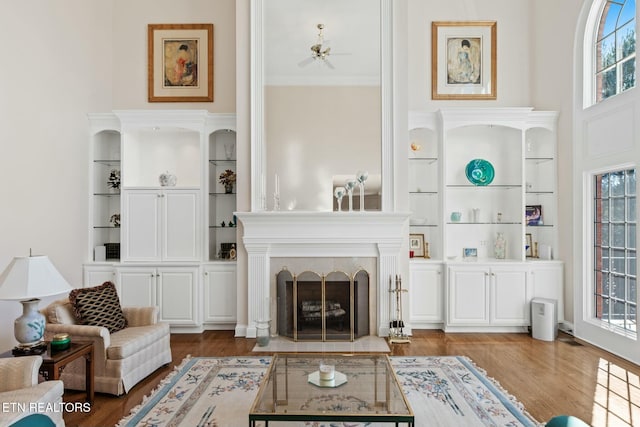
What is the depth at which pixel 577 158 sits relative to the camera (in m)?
4.63

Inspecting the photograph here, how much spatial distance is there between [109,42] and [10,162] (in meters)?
2.60

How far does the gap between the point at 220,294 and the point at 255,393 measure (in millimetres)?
2003

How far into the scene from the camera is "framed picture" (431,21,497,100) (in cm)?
557

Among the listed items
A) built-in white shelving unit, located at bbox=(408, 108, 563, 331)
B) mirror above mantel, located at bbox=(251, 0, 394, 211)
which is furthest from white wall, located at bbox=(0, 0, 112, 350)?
built-in white shelving unit, located at bbox=(408, 108, 563, 331)

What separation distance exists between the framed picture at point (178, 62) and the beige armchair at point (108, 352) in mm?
3200

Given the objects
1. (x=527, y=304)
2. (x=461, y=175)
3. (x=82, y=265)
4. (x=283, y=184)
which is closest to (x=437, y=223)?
(x=461, y=175)

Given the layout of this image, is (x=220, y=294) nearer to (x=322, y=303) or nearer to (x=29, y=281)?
(x=322, y=303)

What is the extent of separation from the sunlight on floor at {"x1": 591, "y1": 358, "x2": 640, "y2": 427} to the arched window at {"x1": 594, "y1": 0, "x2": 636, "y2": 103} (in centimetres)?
270

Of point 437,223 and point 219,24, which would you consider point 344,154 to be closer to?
point 437,223

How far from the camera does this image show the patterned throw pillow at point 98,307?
340 cm

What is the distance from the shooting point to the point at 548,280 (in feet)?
16.1

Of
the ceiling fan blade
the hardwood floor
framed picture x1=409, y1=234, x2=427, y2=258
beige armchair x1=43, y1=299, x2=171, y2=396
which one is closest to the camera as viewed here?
the hardwood floor

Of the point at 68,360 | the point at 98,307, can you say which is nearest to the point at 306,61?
the point at 98,307

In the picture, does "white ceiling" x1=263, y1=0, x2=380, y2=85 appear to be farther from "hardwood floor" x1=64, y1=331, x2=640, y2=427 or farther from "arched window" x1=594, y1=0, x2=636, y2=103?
"hardwood floor" x1=64, y1=331, x2=640, y2=427
